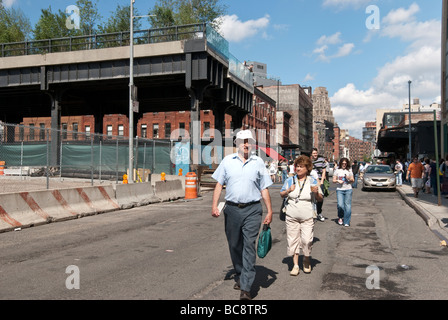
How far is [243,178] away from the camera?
4977mm

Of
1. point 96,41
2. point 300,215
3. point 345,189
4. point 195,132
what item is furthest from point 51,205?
point 96,41

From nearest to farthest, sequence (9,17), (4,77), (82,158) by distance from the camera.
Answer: (82,158)
(4,77)
(9,17)

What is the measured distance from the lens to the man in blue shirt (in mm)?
4871

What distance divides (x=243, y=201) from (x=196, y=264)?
2.02 meters

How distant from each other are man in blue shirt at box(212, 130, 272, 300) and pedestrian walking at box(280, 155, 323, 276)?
42.3 inches

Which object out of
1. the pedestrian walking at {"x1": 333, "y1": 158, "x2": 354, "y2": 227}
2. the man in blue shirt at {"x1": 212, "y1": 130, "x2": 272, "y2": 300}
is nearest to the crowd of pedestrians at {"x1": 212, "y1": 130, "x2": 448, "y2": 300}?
the man in blue shirt at {"x1": 212, "y1": 130, "x2": 272, "y2": 300}

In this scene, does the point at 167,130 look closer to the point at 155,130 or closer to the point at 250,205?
the point at 155,130

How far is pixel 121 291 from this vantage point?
16.4 ft

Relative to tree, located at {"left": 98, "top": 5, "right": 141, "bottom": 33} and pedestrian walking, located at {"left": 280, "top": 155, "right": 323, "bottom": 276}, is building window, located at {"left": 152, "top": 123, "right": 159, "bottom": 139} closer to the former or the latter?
tree, located at {"left": 98, "top": 5, "right": 141, "bottom": 33}

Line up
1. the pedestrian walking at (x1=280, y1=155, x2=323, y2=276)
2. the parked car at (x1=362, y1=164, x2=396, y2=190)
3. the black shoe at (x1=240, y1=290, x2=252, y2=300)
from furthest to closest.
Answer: the parked car at (x1=362, y1=164, x2=396, y2=190)
the pedestrian walking at (x1=280, y1=155, x2=323, y2=276)
the black shoe at (x1=240, y1=290, x2=252, y2=300)

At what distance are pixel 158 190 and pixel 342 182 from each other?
9.24 meters

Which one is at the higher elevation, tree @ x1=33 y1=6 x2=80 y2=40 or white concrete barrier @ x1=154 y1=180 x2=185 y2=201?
tree @ x1=33 y1=6 x2=80 y2=40
